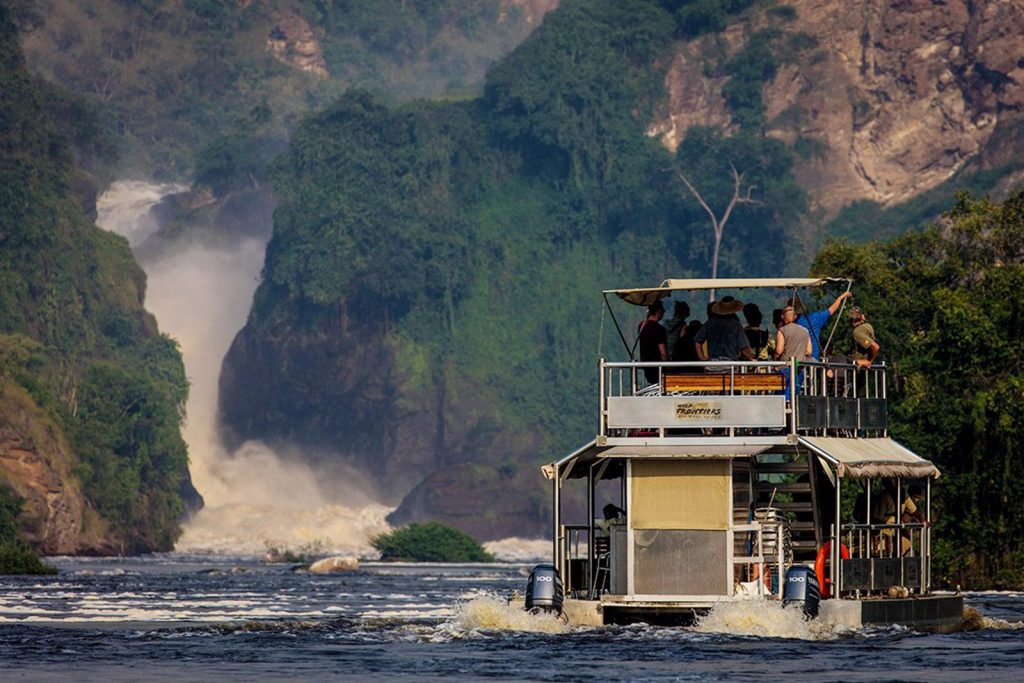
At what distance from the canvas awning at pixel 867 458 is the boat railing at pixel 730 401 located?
0.42 meters

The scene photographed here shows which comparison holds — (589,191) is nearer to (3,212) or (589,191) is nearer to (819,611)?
(3,212)

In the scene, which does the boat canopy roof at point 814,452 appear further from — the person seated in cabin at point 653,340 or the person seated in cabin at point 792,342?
the person seated in cabin at point 653,340

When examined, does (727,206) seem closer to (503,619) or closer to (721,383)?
(503,619)

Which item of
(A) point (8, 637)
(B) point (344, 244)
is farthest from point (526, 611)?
(B) point (344, 244)

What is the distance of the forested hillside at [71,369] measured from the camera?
12550cm

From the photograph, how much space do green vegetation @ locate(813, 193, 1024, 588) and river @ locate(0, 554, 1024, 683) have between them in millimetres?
9667

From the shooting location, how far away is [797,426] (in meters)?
42.2

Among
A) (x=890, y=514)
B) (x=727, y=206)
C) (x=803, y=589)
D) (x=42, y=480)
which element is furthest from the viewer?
(x=727, y=206)

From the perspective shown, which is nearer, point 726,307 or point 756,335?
point 726,307

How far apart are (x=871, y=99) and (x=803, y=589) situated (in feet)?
484

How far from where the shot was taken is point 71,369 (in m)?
153

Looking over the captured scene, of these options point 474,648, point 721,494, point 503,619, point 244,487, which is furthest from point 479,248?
point 474,648

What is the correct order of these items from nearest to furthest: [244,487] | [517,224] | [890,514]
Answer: [890,514] → [244,487] → [517,224]

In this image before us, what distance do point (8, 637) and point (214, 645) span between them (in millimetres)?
4673
